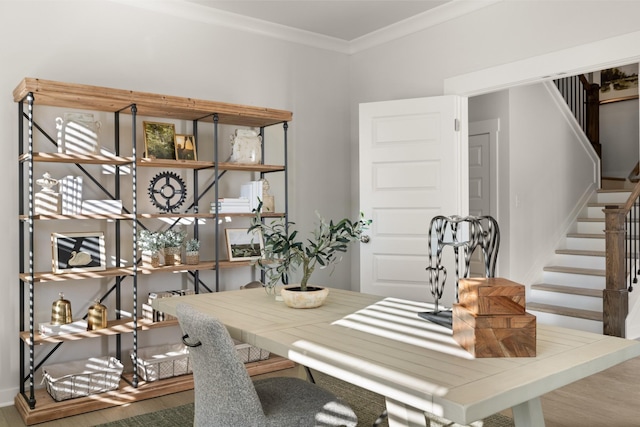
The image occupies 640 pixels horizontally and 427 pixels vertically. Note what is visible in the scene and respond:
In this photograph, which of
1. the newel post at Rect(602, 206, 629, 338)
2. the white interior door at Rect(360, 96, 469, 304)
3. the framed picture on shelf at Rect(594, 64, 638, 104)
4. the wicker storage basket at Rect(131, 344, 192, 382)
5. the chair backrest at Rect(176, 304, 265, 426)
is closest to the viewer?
the chair backrest at Rect(176, 304, 265, 426)

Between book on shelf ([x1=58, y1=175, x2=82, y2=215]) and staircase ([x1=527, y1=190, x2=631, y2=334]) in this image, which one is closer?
book on shelf ([x1=58, y1=175, x2=82, y2=215])

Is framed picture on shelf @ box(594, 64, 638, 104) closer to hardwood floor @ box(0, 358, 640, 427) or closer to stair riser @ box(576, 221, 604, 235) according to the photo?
stair riser @ box(576, 221, 604, 235)

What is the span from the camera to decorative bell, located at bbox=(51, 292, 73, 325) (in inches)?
132

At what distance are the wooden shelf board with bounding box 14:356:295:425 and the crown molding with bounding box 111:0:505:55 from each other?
2.68 meters

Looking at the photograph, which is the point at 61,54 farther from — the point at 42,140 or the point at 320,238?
the point at 320,238

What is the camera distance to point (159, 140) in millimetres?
3852

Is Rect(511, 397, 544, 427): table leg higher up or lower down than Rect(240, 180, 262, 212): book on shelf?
lower down

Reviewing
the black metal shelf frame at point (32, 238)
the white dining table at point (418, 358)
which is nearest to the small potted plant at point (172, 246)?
the black metal shelf frame at point (32, 238)

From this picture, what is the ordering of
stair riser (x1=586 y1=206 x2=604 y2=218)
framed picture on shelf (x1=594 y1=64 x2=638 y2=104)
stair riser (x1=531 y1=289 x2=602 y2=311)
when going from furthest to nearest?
framed picture on shelf (x1=594 y1=64 x2=638 y2=104)
stair riser (x1=586 y1=206 x2=604 y2=218)
stair riser (x1=531 y1=289 x2=602 y2=311)

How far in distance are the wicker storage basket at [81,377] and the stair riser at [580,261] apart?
191 inches

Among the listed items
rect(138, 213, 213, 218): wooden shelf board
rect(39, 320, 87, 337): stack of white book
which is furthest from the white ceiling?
rect(39, 320, 87, 337): stack of white book

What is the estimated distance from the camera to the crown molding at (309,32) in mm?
4055

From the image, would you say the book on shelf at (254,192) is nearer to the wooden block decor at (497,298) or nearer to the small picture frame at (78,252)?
the small picture frame at (78,252)

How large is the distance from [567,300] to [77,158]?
15.4 feet
